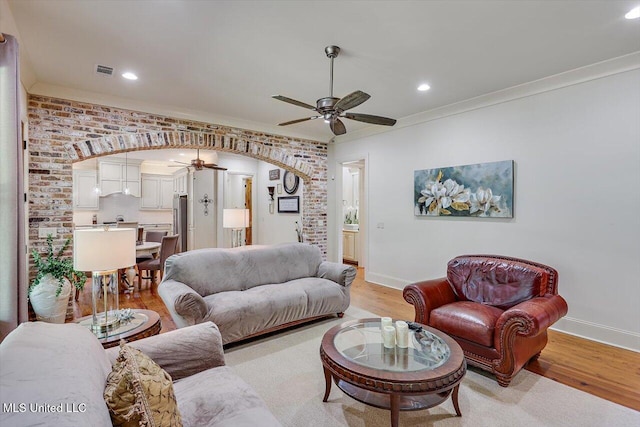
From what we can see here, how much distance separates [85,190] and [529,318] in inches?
359

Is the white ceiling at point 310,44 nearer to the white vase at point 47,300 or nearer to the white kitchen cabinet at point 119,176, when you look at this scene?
the white vase at point 47,300

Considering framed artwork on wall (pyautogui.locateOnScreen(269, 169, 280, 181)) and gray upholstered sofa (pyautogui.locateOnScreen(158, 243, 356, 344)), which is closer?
gray upholstered sofa (pyautogui.locateOnScreen(158, 243, 356, 344))

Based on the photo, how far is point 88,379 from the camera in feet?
3.41

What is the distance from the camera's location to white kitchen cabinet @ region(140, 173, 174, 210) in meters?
8.63

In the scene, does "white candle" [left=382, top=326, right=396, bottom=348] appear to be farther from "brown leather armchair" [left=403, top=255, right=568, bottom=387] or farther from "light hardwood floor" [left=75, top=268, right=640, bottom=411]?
"light hardwood floor" [left=75, top=268, right=640, bottom=411]

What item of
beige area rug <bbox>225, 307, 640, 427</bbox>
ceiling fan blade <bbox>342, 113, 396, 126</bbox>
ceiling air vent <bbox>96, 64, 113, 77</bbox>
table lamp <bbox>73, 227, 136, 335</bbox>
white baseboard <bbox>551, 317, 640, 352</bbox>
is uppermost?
ceiling air vent <bbox>96, 64, 113, 77</bbox>

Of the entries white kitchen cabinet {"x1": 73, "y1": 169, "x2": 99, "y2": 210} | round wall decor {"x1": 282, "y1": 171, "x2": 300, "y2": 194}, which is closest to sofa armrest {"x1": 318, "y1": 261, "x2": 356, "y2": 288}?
round wall decor {"x1": 282, "y1": 171, "x2": 300, "y2": 194}

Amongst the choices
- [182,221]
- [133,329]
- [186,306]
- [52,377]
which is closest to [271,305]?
[186,306]

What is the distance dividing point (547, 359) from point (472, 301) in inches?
30.1

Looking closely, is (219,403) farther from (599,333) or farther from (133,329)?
(599,333)

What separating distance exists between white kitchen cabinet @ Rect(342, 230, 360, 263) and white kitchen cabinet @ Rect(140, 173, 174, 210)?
5145mm

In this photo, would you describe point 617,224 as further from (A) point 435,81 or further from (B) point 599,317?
(A) point 435,81

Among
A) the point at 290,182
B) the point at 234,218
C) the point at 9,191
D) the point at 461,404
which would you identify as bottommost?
the point at 461,404

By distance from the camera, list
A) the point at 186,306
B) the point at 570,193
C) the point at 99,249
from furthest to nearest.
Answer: the point at 570,193
the point at 186,306
the point at 99,249
